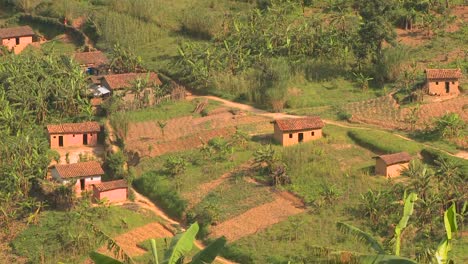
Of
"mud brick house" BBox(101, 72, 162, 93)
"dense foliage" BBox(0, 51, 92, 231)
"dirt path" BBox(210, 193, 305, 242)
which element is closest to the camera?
"dirt path" BBox(210, 193, 305, 242)

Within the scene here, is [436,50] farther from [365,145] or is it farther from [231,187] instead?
[231,187]

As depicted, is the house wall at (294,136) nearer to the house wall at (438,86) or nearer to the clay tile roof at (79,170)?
the house wall at (438,86)

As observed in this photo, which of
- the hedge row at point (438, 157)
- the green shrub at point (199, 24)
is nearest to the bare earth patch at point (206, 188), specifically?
the hedge row at point (438, 157)

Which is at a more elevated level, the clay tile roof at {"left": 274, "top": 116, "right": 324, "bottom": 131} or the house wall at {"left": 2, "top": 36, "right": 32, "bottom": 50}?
the house wall at {"left": 2, "top": 36, "right": 32, "bottom": 50}

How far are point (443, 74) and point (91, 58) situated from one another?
19.4 metres

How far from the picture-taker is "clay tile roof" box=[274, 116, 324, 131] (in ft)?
147

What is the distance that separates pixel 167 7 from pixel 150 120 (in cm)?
1509

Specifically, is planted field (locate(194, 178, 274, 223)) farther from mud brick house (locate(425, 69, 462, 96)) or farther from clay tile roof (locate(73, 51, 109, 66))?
clay tile roof (locate(73, 51, 109, 66))

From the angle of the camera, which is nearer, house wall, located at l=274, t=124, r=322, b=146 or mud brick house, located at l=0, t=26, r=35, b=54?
house wall, located at l=274, t=124, r=322, b=146

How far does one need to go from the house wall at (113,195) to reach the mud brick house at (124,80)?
949cm

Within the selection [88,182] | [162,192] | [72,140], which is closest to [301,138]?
[162,192]

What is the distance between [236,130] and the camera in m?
46.7

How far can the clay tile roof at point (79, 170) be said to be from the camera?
4325cm

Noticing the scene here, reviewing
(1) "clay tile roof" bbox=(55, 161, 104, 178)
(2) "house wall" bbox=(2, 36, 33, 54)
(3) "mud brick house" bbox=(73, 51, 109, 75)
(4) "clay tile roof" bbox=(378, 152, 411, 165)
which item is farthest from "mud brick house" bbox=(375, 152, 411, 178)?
(2) "house wall" bbox=(2, 36, 33, 54)
